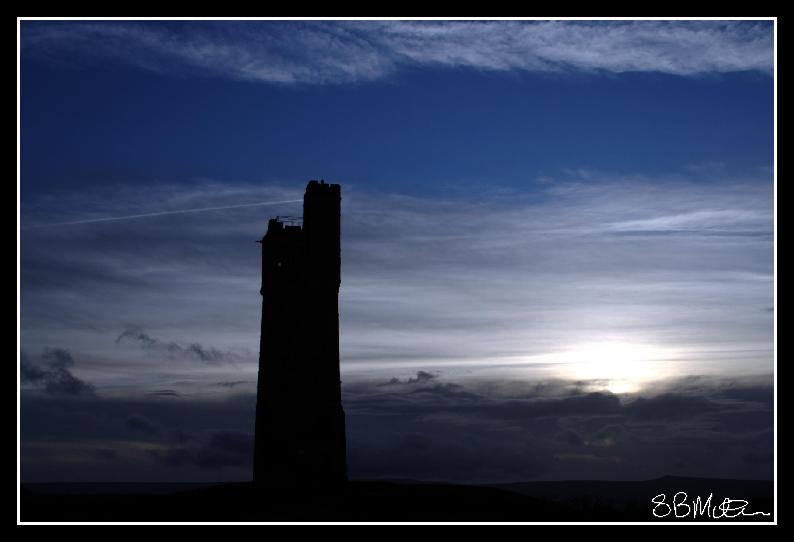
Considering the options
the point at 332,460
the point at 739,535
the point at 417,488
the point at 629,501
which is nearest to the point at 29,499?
the point at 332,460

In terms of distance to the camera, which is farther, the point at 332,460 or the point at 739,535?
the point at 332,460

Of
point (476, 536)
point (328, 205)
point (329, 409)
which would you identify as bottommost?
point (476, 536)

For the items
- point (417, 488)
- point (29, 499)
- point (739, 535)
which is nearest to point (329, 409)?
point (417, 488)

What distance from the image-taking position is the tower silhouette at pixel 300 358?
152 feet

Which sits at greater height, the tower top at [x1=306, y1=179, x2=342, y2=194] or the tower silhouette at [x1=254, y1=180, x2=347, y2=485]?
the tower top at [x1=306, y1=179, x2=342, y2=194]

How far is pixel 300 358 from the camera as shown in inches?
1834

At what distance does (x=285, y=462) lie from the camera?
46.1m

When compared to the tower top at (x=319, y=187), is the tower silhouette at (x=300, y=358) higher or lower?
lower

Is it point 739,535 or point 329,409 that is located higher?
point 329,409

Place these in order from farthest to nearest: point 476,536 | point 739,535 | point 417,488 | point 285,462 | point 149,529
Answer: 1. point 285,462
2. point 417,488
3. point 149,529
4. point 476,536
5. point 739,535

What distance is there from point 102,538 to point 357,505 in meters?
10.8

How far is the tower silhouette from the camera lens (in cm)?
4622

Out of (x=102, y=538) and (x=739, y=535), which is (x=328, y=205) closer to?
(x=102, y=538)

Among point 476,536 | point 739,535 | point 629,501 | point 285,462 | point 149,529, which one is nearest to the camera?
point 739,535
